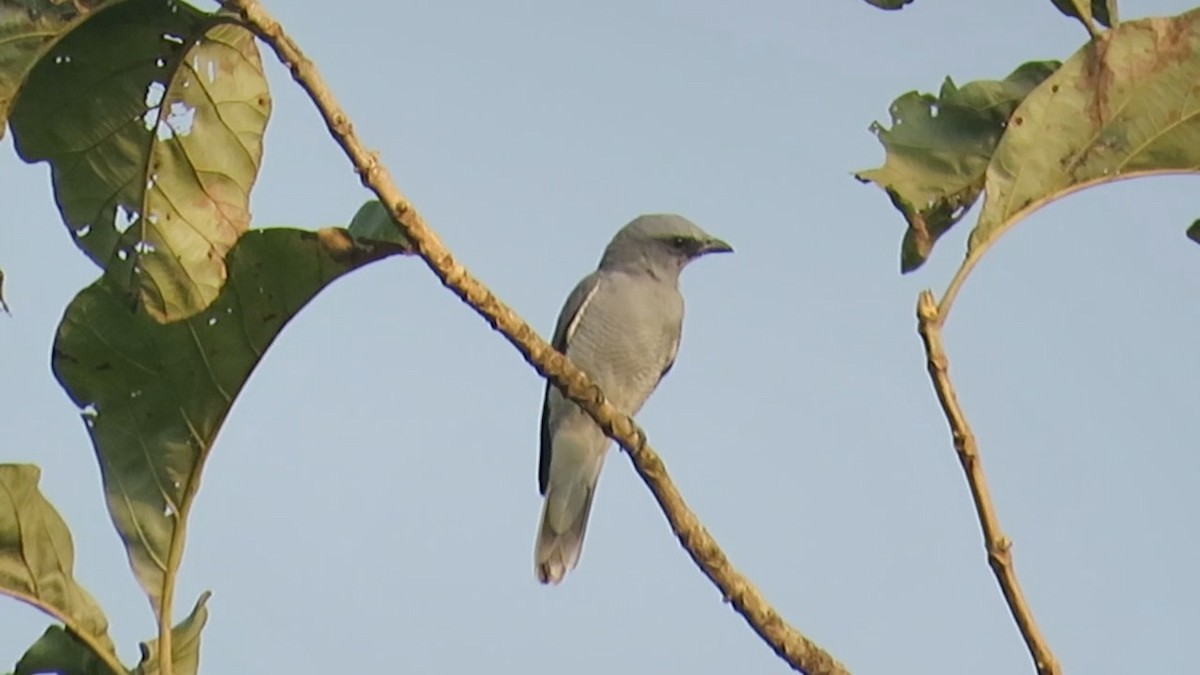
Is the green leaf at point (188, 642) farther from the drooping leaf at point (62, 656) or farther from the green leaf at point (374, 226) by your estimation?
the green leaf at point (374, 226)

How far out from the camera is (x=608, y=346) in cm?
653

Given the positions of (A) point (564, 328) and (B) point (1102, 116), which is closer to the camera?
(B) point (1102, 116)

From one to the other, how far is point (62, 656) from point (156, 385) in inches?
21.9

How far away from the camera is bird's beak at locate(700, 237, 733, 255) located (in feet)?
23.2

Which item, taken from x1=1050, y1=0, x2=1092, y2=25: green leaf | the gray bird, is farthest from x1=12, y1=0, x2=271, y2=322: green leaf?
the gray bird

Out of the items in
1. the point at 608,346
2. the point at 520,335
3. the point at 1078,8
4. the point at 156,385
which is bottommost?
the point at 520,335

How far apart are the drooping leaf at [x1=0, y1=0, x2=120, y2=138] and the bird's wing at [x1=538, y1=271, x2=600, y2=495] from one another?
3.92 m

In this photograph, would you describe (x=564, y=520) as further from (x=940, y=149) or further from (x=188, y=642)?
(x=940, y=149)

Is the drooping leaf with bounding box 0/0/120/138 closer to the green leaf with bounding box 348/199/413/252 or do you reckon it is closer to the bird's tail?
the green leaf with bounding box 348/199/413/252

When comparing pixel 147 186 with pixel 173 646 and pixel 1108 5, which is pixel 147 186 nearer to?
pixel 173 646

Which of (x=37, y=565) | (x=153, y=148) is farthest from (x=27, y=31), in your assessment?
(x=37, y=565)

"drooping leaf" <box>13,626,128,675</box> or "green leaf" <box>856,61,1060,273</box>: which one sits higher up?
"green leaf" <box>856,61,1060,273</box>

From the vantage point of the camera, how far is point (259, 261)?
9.72ft

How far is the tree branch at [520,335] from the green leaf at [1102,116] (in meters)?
0.68
